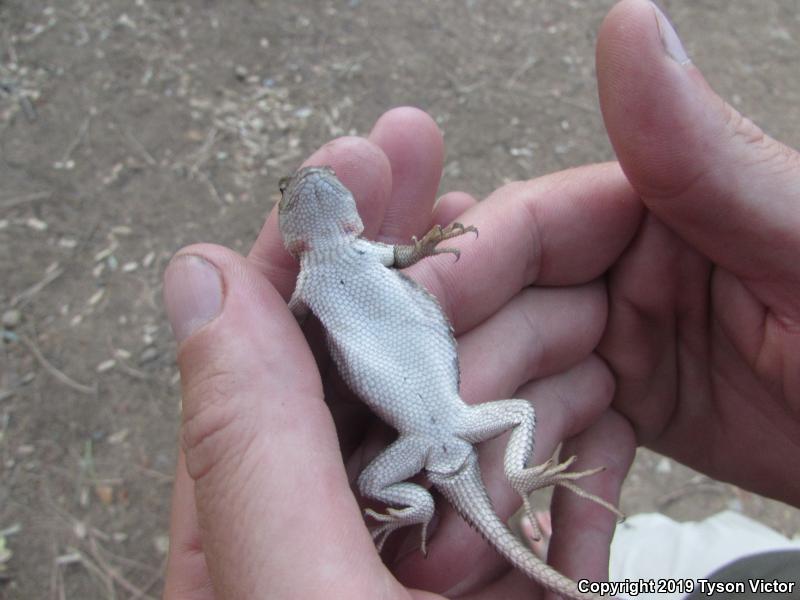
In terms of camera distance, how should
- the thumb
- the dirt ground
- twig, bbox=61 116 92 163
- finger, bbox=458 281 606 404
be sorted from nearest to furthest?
1. the thumb
2. finger, bbox=458 281 606 404
3. the dirt ground
4. twig, bbox=61 116 92 163

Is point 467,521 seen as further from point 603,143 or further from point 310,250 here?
point 603,143

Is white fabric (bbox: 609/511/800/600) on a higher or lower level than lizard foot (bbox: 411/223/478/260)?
lower

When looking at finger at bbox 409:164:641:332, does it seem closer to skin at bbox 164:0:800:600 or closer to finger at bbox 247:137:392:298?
skin at bbox 164:0:800:600

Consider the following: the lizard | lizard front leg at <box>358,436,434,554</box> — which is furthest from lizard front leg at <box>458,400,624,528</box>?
lizard front leg at <box>358,436,434,554</box>

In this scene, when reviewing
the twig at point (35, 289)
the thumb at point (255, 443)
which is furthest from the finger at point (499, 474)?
the twig at point (35, 289)

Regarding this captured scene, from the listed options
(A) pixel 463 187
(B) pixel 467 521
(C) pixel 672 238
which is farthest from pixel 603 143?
(B) pixel 467 521

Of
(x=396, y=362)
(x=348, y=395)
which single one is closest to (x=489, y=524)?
(x=396, y=362)
